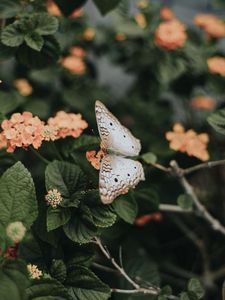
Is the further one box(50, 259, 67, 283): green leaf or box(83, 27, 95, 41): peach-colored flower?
box(83, 27, 95, 41): peach-colored flower

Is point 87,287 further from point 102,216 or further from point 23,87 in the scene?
point 23,87

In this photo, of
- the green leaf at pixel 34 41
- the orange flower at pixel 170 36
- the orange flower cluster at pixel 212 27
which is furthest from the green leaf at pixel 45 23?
the orange flower cluster at pixel 212 27

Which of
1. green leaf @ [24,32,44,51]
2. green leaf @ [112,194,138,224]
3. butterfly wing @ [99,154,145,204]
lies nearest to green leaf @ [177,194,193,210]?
green leaf @ [112,194,138,224]

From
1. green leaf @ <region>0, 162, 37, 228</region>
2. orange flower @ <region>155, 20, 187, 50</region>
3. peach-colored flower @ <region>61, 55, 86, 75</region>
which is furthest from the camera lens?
peach-colored flower @ <region>61, 55, 86, 75</region>

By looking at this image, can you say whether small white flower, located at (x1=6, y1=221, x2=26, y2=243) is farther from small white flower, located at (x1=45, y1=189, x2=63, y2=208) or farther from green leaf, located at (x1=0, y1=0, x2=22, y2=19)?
green leaf, located at (x1=0, y1=0, x2=22, y2=19)

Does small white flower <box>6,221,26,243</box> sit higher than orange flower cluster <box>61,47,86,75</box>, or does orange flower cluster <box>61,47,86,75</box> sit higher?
small white flower <box>6,221,26,243</box>

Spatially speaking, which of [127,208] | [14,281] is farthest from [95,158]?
[14,281]

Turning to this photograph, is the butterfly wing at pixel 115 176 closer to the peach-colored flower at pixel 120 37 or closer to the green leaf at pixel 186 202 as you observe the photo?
the green leaf at pixel 186 202
